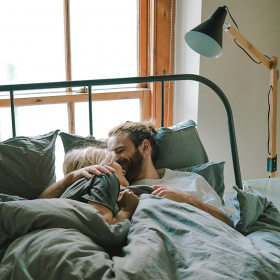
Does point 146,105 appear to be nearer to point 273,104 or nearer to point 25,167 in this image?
point 273,104

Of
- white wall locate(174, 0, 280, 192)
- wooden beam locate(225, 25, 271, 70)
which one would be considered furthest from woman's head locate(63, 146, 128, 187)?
white wall locate(174, 0, 280, 192)

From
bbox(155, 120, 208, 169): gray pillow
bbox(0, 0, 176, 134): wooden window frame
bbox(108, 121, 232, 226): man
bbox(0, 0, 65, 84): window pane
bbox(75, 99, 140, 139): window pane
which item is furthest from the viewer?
bbox(75, 99, 140, 139): window pane

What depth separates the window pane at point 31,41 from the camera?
2.39 metres

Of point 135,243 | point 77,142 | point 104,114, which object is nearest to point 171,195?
point 135,243

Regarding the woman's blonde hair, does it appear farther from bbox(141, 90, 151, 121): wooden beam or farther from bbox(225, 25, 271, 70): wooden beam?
bbox(141, 90, 151, 121): wooden beam

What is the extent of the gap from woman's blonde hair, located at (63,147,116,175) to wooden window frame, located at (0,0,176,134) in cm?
106

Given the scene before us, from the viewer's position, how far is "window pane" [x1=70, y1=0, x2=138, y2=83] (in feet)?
8.43

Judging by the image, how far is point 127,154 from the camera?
5.55ft

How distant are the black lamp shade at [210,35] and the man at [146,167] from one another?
0.45m

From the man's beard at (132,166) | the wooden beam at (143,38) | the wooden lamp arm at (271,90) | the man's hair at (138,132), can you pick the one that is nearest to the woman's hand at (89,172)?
the man's beard at (132,166)

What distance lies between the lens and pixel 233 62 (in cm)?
258

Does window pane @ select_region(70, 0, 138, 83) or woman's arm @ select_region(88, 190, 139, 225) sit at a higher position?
window pane @ select_region(70, 0, 138, 83)

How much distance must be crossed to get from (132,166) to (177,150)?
10.8 inches

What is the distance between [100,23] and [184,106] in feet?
2.62
